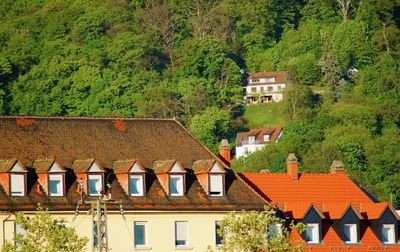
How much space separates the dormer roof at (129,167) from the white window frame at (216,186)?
330cm

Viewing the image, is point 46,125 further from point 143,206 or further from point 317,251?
point 317,251

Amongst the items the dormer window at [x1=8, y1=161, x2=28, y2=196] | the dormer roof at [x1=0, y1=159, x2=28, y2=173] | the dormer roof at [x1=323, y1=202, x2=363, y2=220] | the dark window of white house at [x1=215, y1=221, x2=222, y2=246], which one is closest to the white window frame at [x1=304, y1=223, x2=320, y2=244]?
the dormer roof at [x1=323, y1=202, x2=363, y2=220]

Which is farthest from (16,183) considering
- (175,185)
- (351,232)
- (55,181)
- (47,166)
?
(351,232)

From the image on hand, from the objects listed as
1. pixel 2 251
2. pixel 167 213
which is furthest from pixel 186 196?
pixel 2 251

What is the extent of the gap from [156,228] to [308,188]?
44.4ft

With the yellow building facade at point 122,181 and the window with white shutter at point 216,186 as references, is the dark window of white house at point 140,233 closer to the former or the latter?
the yellow building facade at point 122,181

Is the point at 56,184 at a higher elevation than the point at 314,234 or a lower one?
higher

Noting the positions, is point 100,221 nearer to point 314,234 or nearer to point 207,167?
point 207,167

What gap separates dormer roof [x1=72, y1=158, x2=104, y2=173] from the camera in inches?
3632

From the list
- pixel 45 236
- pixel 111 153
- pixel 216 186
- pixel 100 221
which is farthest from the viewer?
pixel 216 186

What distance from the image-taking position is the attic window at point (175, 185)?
94.2 m

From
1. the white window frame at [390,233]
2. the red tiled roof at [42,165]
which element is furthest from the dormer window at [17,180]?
the white window frame at [390,233]

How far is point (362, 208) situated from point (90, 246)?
56.0 ft

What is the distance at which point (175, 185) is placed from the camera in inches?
3716
